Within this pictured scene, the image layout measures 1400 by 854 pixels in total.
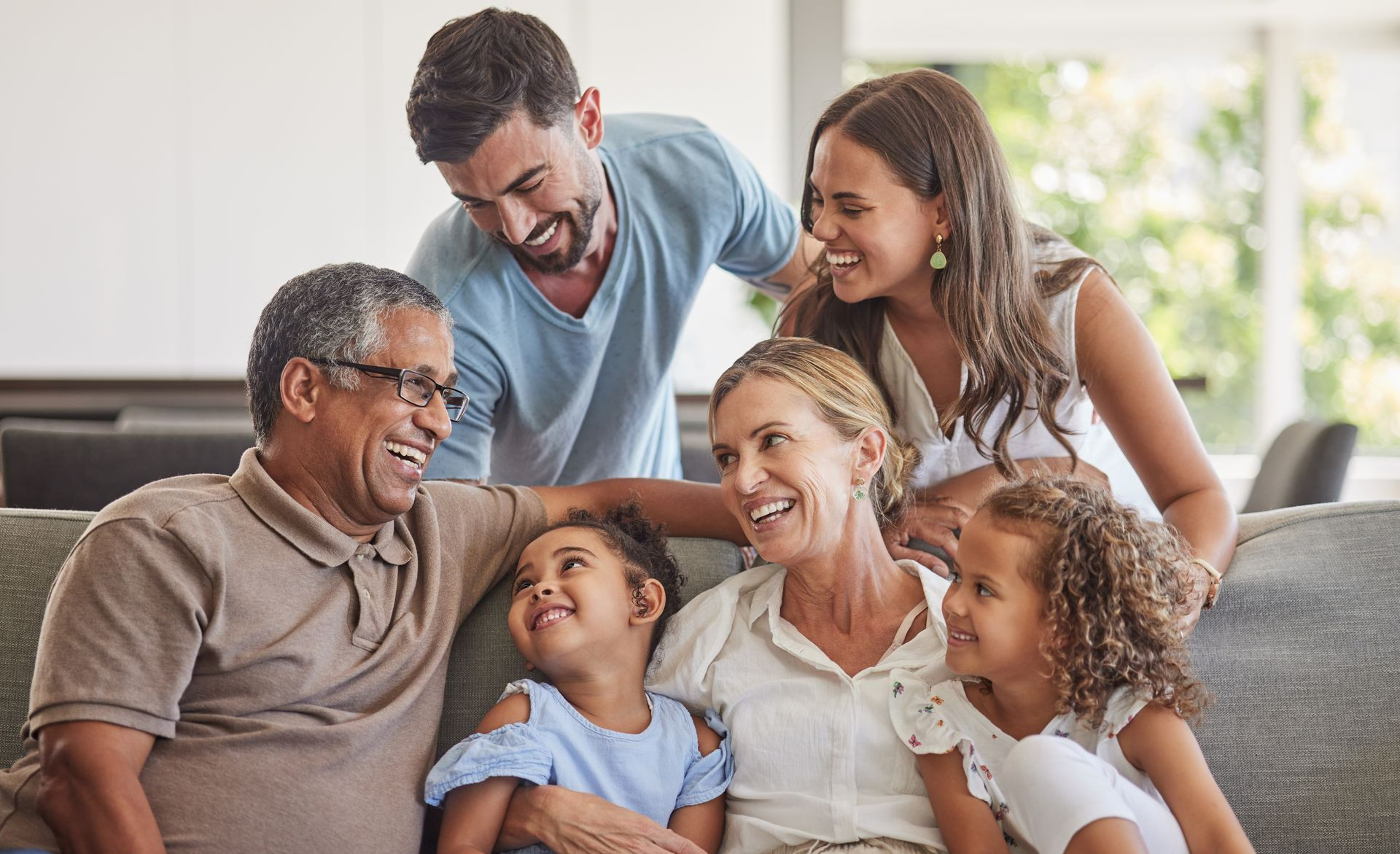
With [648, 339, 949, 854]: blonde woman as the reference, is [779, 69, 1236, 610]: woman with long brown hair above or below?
above

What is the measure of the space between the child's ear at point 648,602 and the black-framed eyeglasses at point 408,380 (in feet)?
1.26

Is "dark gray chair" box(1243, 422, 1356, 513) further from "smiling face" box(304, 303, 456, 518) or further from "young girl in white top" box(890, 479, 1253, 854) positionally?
"smiling face" box(304, 303, 456, 518)

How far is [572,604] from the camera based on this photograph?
1652mm

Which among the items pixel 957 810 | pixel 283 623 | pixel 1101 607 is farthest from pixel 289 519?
pixel 1101 607

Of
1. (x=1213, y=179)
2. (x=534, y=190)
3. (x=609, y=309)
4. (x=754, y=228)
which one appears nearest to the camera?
(x=534, y=190)

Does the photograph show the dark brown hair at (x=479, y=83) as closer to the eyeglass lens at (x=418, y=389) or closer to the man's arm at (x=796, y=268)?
the eyeglass lens at (x=418, y=389)

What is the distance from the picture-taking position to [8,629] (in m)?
1.68

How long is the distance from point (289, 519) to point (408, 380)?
0.24 meters

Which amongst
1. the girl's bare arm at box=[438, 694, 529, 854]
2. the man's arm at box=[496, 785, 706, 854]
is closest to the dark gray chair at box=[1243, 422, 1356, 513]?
the man's arm at box=[496, 785, 706, 854]

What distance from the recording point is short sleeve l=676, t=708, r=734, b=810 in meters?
1.63

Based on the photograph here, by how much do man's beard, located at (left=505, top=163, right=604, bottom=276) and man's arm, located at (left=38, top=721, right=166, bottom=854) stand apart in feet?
3.54

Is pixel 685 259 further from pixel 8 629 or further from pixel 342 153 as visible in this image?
pixel 342 153

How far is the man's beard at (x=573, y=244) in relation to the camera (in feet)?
6.79

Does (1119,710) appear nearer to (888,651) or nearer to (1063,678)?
(1063,678)
